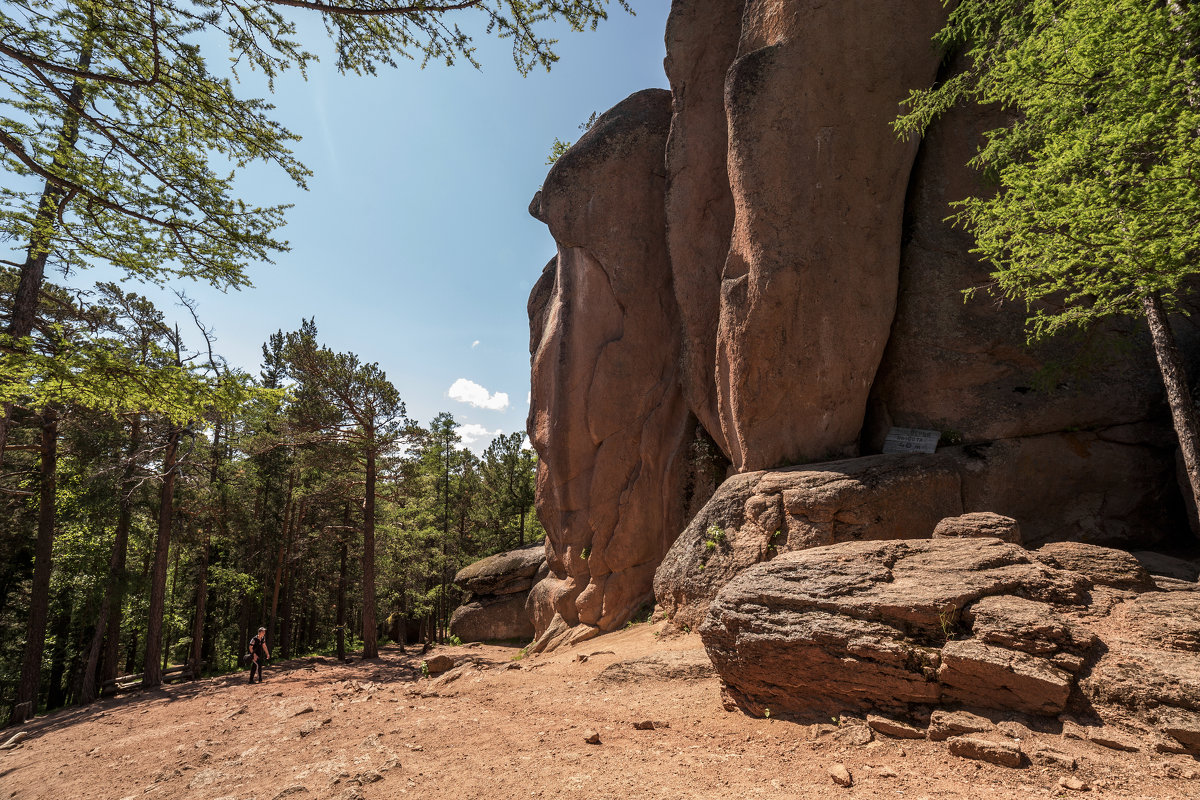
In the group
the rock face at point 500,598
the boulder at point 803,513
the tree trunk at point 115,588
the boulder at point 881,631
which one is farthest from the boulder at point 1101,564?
the tree trunk at point 115,588

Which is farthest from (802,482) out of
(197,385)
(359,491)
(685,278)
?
(359,491)

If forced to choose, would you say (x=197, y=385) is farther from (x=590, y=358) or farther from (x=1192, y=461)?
(x=1192, y=461)

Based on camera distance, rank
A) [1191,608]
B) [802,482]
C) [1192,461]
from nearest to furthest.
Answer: [1191,608] → [1192,461] → [802,482]

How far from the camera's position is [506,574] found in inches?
905

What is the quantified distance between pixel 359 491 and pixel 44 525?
10.7 m

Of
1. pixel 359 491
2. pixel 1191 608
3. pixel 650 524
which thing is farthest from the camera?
pixel 359 491

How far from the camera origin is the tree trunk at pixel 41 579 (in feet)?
45.8

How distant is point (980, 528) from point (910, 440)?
4.18 metres

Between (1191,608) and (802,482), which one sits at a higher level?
(802,482)

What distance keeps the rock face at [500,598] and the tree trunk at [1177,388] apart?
1922 centimetres

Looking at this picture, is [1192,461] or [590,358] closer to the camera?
[1192,461]

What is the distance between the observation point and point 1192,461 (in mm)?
6773

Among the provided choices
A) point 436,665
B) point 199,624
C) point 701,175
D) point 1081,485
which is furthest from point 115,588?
point 1081,485

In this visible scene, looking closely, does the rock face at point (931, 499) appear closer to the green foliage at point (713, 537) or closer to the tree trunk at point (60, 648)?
the green foliage at point (713, 537)
